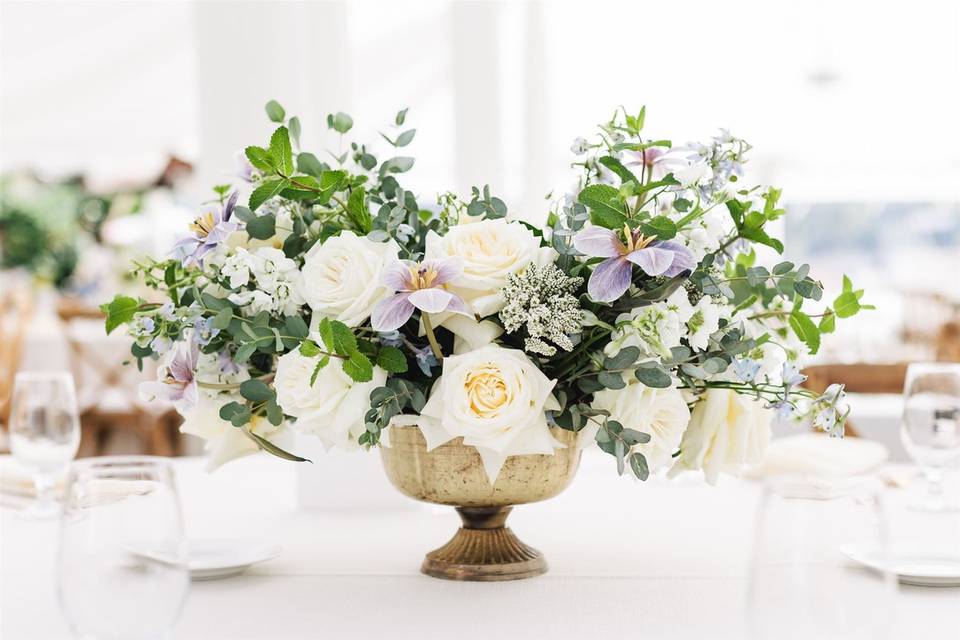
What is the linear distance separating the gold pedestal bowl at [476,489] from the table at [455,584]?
2 centimetres

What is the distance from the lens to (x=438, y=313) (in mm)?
985

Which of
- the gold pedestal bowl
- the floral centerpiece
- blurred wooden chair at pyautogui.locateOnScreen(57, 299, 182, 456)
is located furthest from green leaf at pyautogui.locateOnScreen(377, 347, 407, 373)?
blurred wooden chair at pyautogui.locateOnScreen(57, 299, 182, 456)

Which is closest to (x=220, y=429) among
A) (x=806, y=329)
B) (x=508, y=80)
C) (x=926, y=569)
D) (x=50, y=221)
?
(x=806, y=329)

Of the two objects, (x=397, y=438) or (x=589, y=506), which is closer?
Result: (x=397, y=438)

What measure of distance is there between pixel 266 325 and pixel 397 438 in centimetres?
17

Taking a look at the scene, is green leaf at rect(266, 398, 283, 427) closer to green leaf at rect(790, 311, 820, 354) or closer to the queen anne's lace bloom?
the queen anne's lace bloom

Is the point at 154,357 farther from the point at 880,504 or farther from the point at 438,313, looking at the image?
the point at 880,504

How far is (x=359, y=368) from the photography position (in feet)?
3.15

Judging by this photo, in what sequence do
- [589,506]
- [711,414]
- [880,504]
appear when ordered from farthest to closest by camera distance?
[589,506] → [711,414] → [880,504]

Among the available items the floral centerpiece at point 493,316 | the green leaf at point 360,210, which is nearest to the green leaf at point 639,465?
the floral centerpiece at point 493,316

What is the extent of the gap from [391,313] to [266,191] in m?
0.18

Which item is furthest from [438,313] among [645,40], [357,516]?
[645,40]

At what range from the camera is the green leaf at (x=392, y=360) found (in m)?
0.97

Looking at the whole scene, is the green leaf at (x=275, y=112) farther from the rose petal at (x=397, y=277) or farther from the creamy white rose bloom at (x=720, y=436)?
the creamy white rose bloom at (x=720, y=436)
